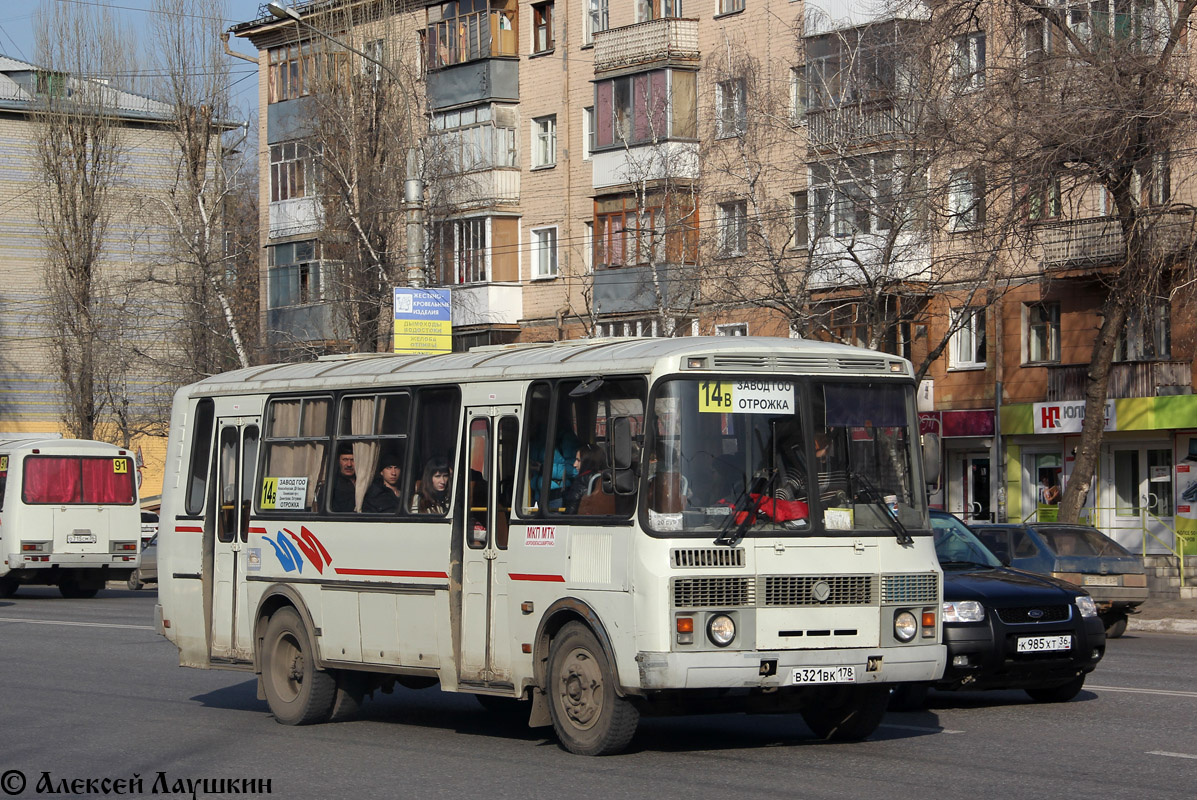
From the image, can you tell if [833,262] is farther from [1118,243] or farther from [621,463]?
[621,463]

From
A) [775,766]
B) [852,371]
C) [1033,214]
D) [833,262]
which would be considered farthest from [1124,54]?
[775,766]

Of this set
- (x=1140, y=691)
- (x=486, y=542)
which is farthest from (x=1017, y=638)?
(x=486, y=542)

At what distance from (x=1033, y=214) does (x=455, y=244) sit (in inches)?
980

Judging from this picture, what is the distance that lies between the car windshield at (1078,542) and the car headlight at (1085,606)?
722 centimetres

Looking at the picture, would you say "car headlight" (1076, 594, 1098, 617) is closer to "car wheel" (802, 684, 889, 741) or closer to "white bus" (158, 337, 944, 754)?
"car wheel" (802, 684, 889, 741)

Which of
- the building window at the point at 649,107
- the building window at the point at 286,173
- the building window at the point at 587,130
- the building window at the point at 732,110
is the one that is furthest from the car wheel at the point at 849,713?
the building window at the point at 286,173

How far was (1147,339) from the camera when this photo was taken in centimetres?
3522

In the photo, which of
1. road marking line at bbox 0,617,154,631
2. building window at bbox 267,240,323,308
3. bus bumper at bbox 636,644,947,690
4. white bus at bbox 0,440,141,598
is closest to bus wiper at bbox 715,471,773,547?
bus bumper at bbox 636,644,947,690

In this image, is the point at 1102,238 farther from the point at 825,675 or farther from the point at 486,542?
the point at 825,675

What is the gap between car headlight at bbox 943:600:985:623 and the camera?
12.7 metres

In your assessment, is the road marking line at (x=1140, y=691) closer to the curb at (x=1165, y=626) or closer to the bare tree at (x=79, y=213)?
the curb at (x=1165, y=626)

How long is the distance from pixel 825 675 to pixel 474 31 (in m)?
40.3

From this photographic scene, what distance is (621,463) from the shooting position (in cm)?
1015

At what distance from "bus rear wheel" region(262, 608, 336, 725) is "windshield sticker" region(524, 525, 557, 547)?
255 centimetres
